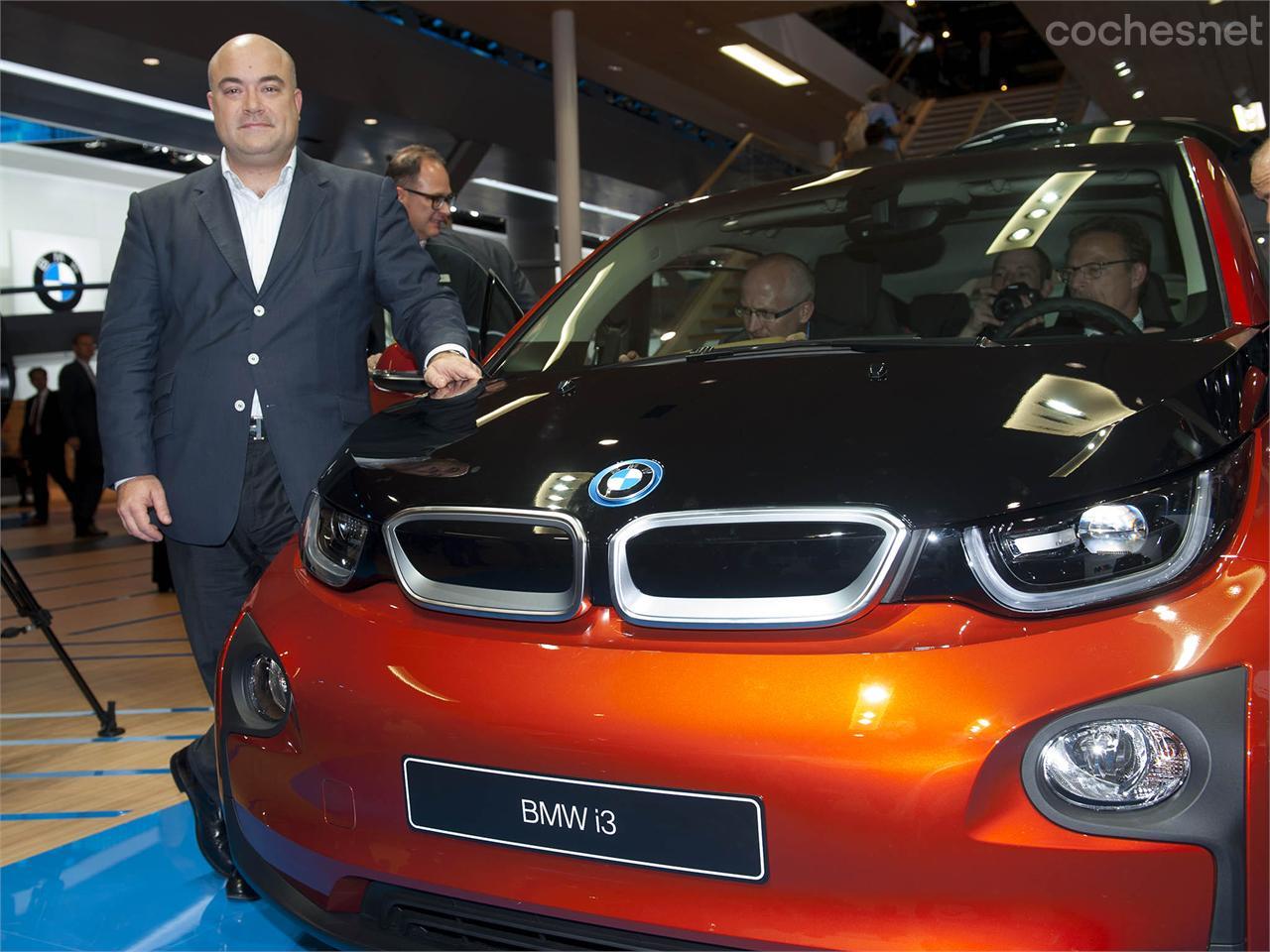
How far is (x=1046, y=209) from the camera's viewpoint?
→ 233 centimetres

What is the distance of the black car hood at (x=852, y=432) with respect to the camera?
4.33ft

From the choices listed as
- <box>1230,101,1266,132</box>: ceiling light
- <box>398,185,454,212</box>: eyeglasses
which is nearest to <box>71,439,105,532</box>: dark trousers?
<box>398,185,454,212</box>: eyeglasses

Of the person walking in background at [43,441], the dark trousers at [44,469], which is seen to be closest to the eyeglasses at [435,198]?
the person walking in background at [43,441]

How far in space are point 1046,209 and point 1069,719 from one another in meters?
1.44

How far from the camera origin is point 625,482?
Answer: 4.75ft

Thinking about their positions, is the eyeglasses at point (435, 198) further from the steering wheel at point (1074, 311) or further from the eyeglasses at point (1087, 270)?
the steering wheel at point (1074, 311)

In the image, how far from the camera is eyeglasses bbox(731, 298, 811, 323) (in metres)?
2.43

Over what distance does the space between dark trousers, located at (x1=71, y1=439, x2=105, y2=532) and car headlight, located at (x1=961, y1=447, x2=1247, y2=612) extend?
389 inches

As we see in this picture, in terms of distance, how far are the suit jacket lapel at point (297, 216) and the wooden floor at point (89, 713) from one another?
1.43 m

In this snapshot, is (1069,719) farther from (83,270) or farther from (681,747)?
(83,270)

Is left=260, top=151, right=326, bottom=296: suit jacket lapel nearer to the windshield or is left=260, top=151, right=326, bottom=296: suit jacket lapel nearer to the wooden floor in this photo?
the windshield

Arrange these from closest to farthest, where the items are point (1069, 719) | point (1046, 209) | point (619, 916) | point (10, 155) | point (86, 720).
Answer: point (1069, 719) < point (619, 916) < point (1046, 209) < point (86, 720) < point (10, 155)

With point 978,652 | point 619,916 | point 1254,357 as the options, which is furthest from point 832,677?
point 1254,357

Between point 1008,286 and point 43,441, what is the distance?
1184 centimetres
